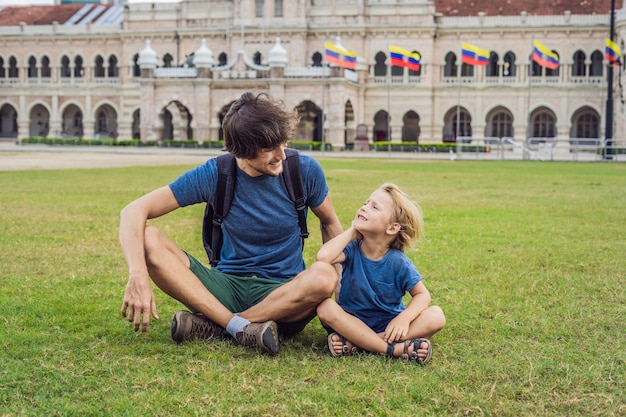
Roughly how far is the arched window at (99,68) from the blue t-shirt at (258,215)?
2486 inches

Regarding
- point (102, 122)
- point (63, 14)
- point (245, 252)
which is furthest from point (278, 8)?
point (245, 252)

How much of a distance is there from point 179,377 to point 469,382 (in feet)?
5.60

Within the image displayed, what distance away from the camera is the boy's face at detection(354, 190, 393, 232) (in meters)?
5.85

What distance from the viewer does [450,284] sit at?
834 cm

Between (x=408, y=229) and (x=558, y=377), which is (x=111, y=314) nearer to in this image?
(x=408, y=229)

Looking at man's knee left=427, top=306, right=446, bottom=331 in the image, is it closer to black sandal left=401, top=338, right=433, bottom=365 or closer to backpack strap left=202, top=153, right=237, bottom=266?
black sandal left=401, top=338, right=433, bottom=365

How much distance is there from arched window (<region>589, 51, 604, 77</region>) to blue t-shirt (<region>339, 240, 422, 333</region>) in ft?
184

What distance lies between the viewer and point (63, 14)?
6981cm

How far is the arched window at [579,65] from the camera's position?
5844 centimetres

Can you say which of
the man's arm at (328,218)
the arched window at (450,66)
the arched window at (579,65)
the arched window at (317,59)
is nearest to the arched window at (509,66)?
the arched window at (450,66)

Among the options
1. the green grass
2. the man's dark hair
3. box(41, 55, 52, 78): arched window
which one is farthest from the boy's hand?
box(41, 55, 52, 78): arched window

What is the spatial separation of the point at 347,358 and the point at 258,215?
1.20 metres

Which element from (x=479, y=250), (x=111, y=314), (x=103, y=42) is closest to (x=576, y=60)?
(x=103, y=42)

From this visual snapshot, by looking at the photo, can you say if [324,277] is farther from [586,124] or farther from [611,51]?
[586,124]
